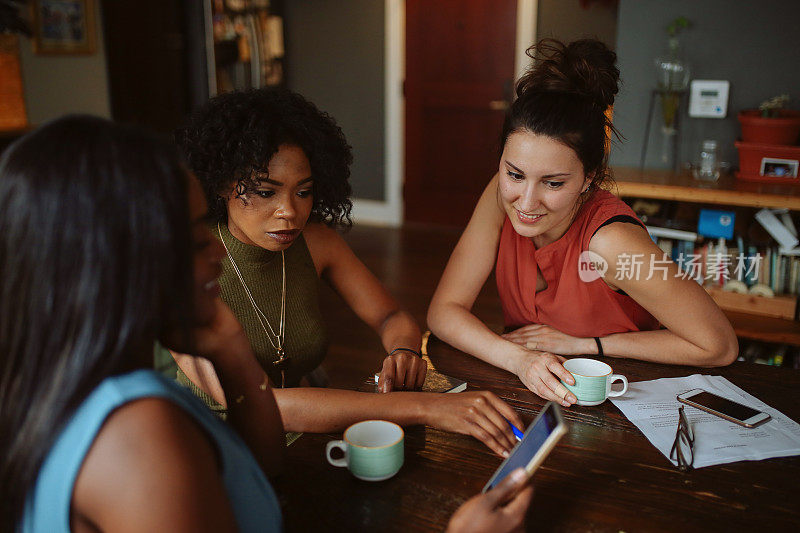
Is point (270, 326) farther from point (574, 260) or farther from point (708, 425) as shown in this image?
point (708, 425)

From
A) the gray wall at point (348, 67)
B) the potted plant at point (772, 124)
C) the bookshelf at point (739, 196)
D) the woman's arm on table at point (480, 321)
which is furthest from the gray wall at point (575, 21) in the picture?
the woman's arm on table at point (480, 321)

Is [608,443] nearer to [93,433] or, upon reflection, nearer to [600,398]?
[600,398]

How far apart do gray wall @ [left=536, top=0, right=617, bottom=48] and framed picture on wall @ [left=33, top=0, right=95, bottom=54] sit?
3200mm

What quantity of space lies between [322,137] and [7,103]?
2387 millimetres

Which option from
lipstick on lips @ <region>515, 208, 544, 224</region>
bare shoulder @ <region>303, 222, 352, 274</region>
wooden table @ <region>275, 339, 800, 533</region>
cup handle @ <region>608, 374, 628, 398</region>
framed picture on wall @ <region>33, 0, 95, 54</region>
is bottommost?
wooden table @ <region>275, 339, 800, 533</region>

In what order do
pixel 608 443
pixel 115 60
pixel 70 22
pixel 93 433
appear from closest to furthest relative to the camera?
pixel 93 433
pixel 608 443
pixel 70 22
pixel 115 60

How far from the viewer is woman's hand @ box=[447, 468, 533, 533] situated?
78 centimetres

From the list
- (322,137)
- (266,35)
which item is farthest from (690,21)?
(266,35)

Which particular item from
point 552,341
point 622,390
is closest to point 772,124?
point 552,341

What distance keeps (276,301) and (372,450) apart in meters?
0.73

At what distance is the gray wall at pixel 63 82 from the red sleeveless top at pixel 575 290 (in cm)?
365

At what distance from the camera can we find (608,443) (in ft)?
3.63

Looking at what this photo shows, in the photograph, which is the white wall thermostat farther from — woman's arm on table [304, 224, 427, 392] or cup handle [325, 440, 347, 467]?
cup handle [325, 440, 347, 467]

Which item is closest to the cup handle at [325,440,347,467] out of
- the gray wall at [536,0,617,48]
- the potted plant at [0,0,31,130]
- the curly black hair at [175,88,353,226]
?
the curly black hair at [175,88,353,226]
